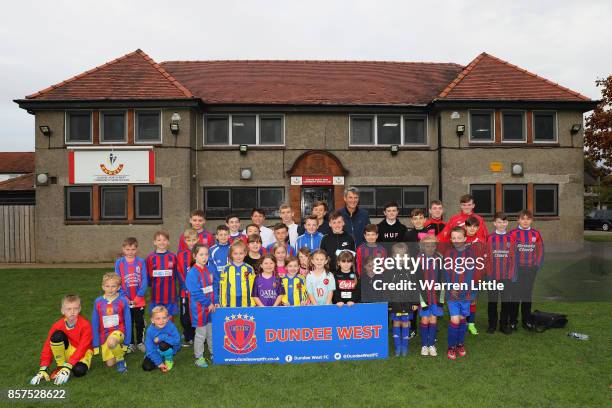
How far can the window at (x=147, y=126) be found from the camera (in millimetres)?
14344

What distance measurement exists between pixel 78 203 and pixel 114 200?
122 centimetres

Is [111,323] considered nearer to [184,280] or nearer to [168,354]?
[168,354]

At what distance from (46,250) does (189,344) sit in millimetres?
11082

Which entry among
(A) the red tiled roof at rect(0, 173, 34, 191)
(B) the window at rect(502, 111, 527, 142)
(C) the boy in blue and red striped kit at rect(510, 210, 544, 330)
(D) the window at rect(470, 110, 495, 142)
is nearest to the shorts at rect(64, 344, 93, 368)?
(C) the boy in blue and red striped kit at rect(510, 210, 544, 330)

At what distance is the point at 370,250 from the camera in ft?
18.5

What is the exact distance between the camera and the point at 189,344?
585 centimetres

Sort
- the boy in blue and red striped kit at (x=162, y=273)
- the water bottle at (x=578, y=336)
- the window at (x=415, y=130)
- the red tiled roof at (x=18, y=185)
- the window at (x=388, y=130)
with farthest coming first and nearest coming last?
the red tiled roof at (x=18, y=185) → the window at (x=415, y=130) → the window at (x=388, y=130) → the water bottle at (x=578, y=336) → the boy in blue and red striped kit at (x=162, y=273)

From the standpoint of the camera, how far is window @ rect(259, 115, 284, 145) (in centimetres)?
1509

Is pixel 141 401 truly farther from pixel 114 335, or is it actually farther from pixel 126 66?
pixel 126 66

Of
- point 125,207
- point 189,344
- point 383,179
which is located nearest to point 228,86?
point 125,207

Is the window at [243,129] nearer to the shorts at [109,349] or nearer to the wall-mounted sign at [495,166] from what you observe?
the wall-mounted sign at [495,166]

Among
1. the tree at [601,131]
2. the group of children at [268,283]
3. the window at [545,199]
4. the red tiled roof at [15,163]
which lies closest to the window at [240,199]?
the group of children at [268,283]

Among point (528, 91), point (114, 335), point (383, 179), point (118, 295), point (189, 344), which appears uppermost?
point (528, 91)

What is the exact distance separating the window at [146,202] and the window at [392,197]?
23.6ft
